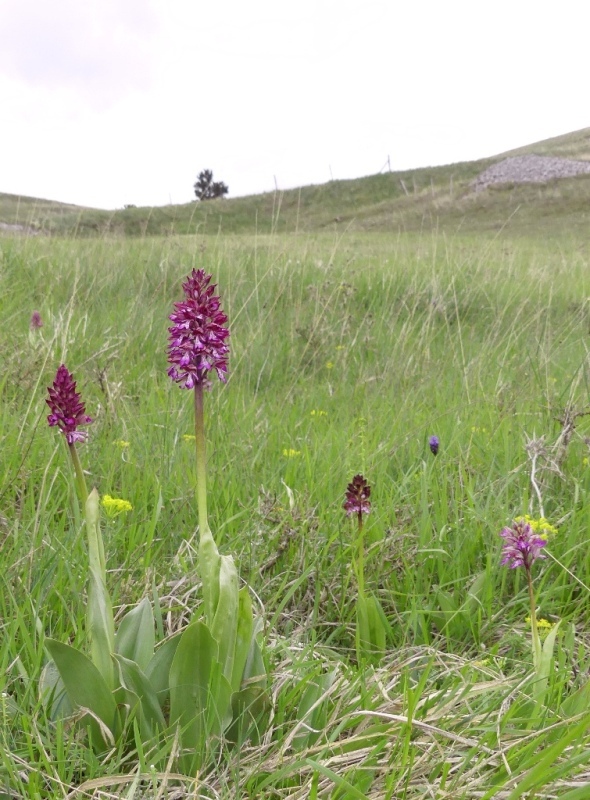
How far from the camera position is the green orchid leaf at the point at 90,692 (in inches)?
40.6

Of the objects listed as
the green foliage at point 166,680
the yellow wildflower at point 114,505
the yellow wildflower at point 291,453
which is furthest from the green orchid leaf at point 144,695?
the yellow wildflower at point 291,453

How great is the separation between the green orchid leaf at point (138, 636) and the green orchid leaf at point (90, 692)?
4.4 inches

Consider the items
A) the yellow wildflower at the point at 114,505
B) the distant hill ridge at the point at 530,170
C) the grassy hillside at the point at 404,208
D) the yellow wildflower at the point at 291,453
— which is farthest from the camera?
the distant hill ridge at the point at 530,170

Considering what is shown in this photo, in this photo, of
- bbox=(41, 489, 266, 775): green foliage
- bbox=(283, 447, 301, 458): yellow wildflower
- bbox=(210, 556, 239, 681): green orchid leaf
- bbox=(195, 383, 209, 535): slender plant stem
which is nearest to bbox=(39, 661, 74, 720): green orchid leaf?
bbox=(41, 489, 266, 775): green foliage

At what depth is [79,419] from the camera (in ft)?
3.84

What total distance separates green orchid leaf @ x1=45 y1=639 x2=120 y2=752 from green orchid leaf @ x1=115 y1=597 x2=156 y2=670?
111mm

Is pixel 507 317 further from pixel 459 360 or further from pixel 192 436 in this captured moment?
pixel 192 436

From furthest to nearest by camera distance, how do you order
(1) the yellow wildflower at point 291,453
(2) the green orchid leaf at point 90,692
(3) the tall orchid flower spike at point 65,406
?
(1) the yellow wildflower at point 291,453
(3) the tall orchid flower spike at point 65,406
(2) the green orchid leaf at point 90,692

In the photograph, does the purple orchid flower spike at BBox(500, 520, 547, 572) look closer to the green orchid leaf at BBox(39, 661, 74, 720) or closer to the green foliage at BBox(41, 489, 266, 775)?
the green foliage at BBox(41, 489, 266, 775)

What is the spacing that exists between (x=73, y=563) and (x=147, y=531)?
24 cm

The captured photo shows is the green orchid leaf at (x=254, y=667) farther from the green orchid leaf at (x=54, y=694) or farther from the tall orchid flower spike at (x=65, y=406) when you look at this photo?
the tall orchid flower spike at (x=65, y=406)

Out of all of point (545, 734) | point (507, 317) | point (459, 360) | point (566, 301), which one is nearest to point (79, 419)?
point (545, 734)

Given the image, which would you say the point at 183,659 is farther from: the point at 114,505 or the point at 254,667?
the point at 114,505

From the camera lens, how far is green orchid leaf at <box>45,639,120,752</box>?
103cm
